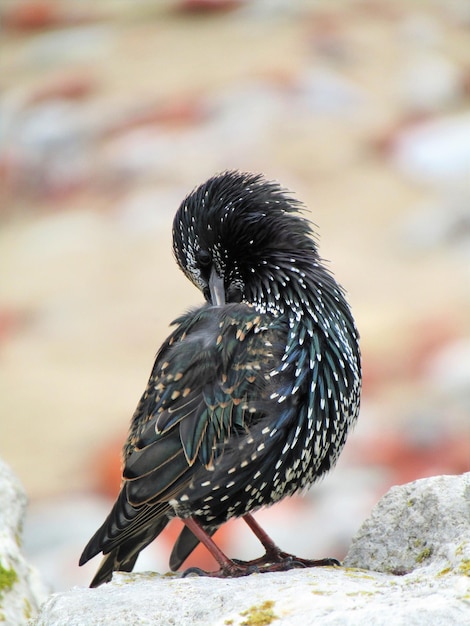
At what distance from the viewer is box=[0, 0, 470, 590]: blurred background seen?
8578 mm

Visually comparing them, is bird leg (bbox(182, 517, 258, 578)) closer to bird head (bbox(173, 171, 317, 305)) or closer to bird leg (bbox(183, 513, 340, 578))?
bird leg (bbox(183, 513, 340, 578))

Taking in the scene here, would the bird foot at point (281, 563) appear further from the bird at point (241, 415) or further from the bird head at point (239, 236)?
the bird head at point (239, 236)

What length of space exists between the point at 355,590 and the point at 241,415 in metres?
1.05

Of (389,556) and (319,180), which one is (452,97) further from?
(389,556)

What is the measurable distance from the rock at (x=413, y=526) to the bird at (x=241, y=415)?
0.99ft

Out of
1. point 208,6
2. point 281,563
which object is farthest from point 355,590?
point 208,6

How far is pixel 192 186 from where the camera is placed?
40.0 ft

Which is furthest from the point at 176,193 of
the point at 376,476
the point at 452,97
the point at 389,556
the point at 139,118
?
the point at 389,556

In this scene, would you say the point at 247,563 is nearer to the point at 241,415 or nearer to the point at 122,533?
the point at 122,533

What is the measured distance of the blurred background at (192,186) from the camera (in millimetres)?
8578

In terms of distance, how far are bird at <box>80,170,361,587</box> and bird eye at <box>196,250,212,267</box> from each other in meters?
0.24

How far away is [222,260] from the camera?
14.6ft

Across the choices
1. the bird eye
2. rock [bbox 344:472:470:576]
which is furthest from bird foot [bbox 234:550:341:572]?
the bird eye

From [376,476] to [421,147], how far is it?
20.2 feet
